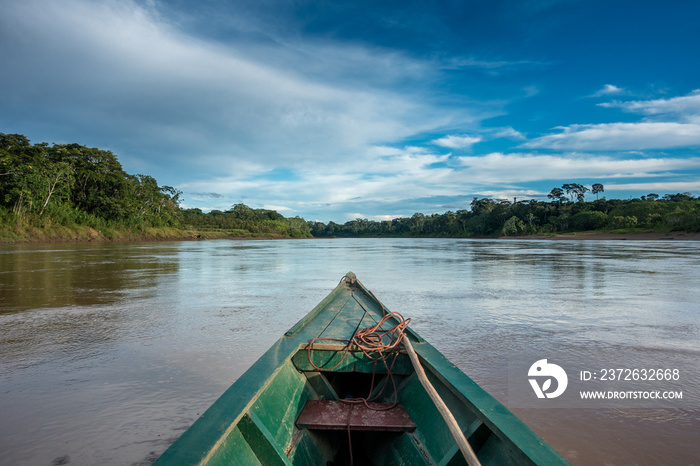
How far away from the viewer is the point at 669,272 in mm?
11156

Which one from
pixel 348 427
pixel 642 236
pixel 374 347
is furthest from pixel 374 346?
pixel 642 236

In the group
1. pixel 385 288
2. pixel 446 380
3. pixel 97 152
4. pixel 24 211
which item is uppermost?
pixel 97 152

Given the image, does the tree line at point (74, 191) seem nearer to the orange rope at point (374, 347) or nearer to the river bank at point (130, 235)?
the river bank at point (130, 235)

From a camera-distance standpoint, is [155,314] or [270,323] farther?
[155,314]

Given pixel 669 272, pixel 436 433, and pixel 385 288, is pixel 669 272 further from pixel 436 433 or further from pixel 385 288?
pixel 436 433

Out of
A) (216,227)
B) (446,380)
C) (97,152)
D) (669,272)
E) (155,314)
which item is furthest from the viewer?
(216,227)

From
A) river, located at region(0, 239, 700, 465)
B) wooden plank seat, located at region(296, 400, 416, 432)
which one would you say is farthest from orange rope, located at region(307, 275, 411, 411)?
river, located at region(0, 239, 700, 465)

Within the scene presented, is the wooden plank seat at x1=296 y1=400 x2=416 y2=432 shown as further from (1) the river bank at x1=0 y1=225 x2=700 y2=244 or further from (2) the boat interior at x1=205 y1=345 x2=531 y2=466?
→ (1) the river bank at x1=0 y1=225 x2=700 y2=244

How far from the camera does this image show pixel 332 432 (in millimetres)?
2268

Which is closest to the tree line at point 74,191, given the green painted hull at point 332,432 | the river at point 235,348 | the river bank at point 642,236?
the river at point 235,348

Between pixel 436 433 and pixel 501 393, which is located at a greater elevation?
pixel 436 433

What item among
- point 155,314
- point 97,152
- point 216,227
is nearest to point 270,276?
point 155,314

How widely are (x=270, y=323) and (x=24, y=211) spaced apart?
34.0 metres

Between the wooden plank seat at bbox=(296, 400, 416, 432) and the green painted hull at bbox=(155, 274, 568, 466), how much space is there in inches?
2.4
